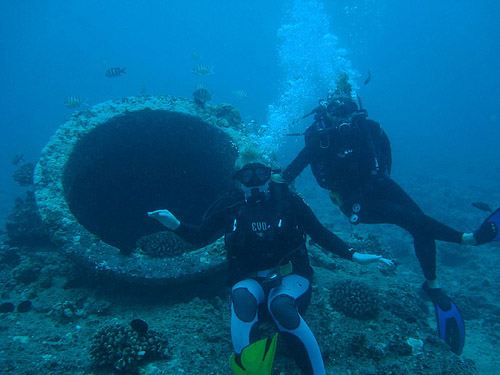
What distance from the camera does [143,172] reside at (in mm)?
6719

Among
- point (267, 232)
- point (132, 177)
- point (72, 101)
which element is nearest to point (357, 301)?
point (267, 232)

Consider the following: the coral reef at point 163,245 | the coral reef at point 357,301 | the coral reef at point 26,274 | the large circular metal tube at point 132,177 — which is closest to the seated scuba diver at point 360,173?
the coral reef at point 357,301

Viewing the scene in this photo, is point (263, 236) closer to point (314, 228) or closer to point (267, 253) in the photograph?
point (267, 253)

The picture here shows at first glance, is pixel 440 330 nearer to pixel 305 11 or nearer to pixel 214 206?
pixel 214 206

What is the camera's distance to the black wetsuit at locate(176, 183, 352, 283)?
319 centimetres

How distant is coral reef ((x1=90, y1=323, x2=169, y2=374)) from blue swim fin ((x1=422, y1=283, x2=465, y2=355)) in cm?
397

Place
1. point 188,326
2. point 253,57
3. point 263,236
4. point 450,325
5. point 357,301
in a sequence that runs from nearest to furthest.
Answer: point 263,236, point 188,326, point 357,301, point 450,325, point 253,57

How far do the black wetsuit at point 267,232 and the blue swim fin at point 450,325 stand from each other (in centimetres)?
227

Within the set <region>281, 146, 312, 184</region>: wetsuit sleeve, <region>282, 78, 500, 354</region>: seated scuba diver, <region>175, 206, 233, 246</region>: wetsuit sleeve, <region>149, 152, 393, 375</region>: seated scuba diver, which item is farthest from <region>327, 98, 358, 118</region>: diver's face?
<region>175, 206, 233, 246</region>: wetsuit sleeve

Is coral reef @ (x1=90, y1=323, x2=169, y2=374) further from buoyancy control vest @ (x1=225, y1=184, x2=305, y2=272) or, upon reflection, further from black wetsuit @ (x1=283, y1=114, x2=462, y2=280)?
black wetsuit @ (x1=283, y1=114, x2=462, y2=280)

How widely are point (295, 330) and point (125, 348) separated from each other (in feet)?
5.46

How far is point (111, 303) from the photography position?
152 inches

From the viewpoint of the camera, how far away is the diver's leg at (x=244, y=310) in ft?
8.93

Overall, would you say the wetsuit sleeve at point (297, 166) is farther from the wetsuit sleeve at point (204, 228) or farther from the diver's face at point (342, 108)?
the wetsuit sleeve at point (204, 228)
